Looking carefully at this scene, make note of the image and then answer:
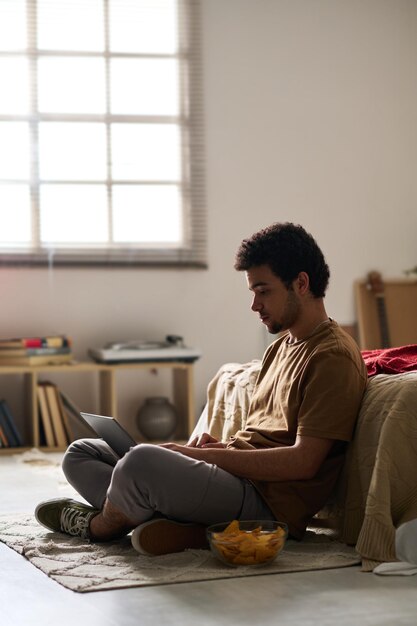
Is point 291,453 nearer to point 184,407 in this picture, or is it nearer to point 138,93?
point 184,407

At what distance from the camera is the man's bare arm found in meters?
2.57

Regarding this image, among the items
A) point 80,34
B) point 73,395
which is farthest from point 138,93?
point 73,395

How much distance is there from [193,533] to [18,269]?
10.9 feet

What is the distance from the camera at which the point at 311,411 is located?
2.57m

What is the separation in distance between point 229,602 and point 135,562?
0.43m

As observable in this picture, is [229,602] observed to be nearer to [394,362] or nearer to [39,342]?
[394,362]

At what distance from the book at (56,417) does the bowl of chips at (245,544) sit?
2989mm

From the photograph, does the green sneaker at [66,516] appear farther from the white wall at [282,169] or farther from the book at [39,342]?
the white wall at [282,169]

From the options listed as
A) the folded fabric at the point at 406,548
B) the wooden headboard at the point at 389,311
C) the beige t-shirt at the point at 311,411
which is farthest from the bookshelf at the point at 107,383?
the folded fabric at the point at 406,548

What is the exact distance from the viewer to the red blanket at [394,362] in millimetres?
2908

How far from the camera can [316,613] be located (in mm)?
2104

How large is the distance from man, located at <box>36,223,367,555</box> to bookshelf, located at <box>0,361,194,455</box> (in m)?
2.56

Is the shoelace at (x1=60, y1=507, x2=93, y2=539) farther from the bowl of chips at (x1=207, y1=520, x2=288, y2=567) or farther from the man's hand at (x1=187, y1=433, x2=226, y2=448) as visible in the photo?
the bowl of chips at (x1=207, y1=520, x2=288, y2=567)

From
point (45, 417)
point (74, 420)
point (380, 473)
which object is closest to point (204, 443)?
point (380, 473)
